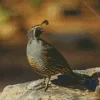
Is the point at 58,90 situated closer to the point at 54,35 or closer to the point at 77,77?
the point at 77,77

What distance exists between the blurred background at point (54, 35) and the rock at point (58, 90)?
2745 millimetres

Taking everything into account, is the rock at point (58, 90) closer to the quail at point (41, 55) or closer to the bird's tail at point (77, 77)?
the bird's tail at point (77, 77)

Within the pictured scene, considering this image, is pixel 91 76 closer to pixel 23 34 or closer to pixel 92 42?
pixel 92 42

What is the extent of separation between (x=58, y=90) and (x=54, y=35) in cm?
507

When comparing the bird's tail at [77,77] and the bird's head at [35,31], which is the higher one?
the bird's head at [35,31]

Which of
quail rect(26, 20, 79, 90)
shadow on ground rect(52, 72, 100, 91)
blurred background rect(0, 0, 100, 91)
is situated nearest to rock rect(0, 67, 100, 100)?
shadow on ground rect(52, 72, 100, 91)

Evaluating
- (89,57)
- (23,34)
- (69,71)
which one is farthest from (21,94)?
(23,34)

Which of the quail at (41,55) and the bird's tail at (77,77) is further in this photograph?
the bird's tail at (77,77)

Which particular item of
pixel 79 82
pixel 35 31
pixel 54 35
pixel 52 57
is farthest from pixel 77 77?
pixel 54 35

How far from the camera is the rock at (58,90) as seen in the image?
511cm

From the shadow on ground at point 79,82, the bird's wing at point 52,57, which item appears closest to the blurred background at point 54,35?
the shadow on ground at point 79,82

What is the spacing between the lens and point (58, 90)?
17.2 feet

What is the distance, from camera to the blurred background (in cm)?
891

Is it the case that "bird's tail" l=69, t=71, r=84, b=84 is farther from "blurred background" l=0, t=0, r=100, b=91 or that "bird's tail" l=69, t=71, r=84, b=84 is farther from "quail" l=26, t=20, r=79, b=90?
"blurred background" l=0, t=0, r=100, b=91
